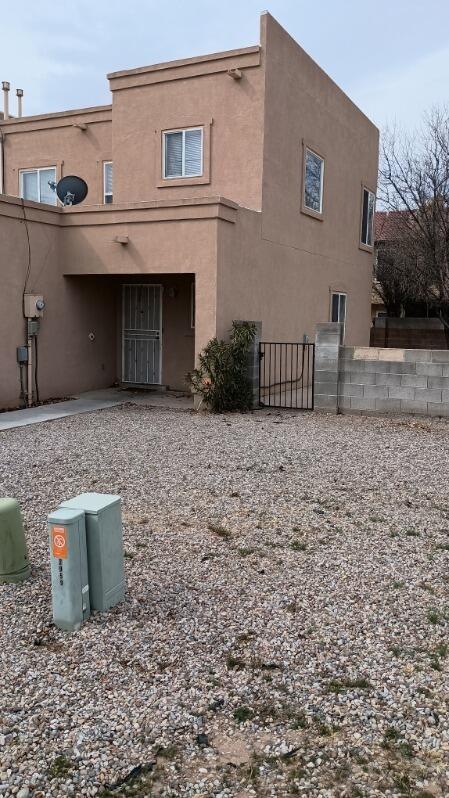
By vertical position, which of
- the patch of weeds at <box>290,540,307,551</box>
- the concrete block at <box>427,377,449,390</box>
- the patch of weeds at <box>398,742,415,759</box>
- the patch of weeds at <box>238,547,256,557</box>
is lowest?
the patch of weeds at <box>398,742,415,759</box>

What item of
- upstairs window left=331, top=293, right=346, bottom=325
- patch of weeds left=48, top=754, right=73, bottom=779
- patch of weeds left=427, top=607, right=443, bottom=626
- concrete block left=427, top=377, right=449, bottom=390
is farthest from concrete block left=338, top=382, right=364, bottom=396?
patch of weeds left=48, top=754, right=73, bottom=779

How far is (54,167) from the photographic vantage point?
16266mm

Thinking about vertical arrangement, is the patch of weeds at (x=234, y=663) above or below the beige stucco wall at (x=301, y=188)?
below

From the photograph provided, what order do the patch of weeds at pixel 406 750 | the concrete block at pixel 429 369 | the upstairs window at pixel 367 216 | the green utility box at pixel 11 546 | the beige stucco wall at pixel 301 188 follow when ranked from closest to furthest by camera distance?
the patch of weeds at pixel 406 750 < the green utility box at pixel 11 546 < the concrete block at pixel 429 369 < the beige stucco wall at pixel 301 188 < the upstairs window at pixel 367 216

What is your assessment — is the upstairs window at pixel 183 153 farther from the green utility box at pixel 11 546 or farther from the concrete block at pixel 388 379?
the green utility box at pixel 11 546

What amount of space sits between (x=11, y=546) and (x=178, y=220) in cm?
835

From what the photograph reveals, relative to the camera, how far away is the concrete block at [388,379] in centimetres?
1093

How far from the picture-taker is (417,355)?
10.7 meters

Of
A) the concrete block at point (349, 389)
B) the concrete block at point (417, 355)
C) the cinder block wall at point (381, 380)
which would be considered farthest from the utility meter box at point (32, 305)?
the concrete block at point (417, 355)

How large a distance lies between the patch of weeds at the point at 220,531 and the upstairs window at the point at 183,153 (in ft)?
31.3

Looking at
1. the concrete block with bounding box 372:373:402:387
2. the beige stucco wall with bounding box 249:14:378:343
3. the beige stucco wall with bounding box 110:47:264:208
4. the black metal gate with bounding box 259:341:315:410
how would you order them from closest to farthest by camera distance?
the concrete block with bounding box 372:373:402:387, the beige stucco wall with bounding box 110:47:264:208, the black metal gate with bounding box 259:341:315:410, the beige stucco wall with bounding box 249:14:378:343

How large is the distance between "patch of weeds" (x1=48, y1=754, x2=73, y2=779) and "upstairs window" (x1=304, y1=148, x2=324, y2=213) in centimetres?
1360

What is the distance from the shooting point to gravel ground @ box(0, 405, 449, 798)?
2.62 metres

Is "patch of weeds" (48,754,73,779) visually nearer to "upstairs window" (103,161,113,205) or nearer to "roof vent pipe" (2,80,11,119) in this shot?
"upstairs window" (103,161,113,205)
